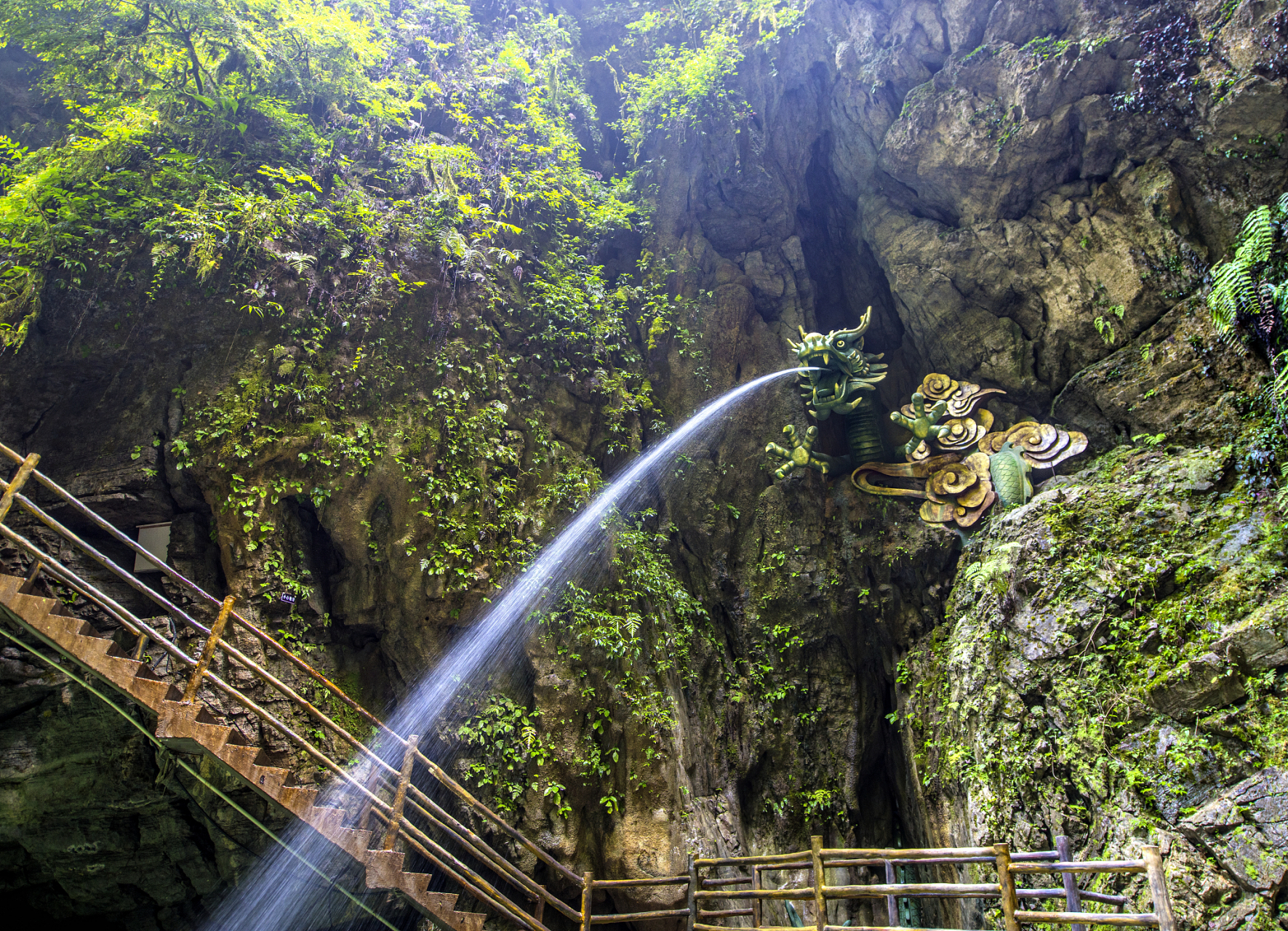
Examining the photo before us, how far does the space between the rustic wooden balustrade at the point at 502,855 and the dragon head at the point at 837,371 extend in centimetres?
552

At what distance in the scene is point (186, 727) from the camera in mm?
4672

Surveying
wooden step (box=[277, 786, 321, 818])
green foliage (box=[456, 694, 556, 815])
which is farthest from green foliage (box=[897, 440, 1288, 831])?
wooden step (box=[277, 786, 321, 818])

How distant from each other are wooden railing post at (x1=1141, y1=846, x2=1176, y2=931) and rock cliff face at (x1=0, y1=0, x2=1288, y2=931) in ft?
3.91

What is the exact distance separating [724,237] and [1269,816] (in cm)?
993

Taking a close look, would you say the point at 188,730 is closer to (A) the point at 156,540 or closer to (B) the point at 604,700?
(A) the point at 156,540

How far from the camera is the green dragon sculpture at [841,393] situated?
9.27 meters

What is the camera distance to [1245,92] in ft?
23.8

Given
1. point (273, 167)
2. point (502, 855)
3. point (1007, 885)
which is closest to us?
point (1007, 885)

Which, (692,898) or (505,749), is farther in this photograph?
(505,749)

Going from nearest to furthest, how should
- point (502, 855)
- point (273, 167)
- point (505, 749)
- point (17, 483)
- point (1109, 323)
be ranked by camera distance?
point (17, 483), point (502, 855), point (505, 749), point (1109, 323), point (273, 167)

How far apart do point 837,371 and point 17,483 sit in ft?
28.4

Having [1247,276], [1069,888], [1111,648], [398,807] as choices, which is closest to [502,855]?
[398,807]

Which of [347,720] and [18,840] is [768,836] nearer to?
[347,720]

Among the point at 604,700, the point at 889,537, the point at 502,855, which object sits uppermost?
the point at 889,537
